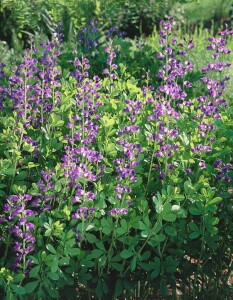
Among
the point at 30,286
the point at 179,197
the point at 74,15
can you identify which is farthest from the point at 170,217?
the point at 74,15

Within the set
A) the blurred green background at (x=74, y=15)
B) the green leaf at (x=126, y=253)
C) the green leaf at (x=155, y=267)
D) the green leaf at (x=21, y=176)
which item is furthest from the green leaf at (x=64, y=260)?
Answer: the blurred green background at (x=74, y=15)

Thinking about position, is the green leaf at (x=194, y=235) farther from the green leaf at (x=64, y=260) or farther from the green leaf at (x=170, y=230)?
the green leaf at (x=64, y=260)

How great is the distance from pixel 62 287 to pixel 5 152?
2.51ft

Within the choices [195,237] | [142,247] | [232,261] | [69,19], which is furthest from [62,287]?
[69,19]

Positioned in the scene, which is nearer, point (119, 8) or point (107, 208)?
point (107, 208)

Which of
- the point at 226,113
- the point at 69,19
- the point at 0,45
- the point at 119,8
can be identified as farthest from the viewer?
the point at 119,8

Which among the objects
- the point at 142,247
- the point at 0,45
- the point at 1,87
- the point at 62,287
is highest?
the point at 1,87

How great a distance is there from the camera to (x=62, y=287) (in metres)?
2.98

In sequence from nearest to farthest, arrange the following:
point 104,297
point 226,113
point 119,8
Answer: point 104,297, point 226,113, point 119,8

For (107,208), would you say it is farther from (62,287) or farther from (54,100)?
(54,100)

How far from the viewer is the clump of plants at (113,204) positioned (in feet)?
9.55

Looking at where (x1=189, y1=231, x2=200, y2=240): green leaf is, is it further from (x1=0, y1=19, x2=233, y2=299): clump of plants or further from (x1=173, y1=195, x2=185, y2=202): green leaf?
(x1=173, y1=195, x2=185, y2=202): green leaf

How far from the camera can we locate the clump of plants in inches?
115

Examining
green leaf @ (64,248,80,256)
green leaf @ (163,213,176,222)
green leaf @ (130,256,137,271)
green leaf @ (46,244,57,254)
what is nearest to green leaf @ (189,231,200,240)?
green leaf @ (163,213,176,222)
